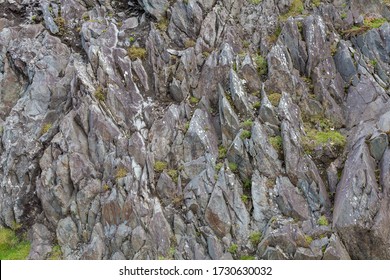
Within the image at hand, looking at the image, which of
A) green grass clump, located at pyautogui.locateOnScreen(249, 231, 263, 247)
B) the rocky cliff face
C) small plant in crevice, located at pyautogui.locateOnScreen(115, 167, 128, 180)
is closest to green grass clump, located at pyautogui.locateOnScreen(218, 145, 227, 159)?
the rocky cliff face

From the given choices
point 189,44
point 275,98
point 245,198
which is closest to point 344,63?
point 275,98

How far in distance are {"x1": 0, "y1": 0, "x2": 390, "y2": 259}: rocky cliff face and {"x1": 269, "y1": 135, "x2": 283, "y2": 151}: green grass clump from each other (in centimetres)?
9

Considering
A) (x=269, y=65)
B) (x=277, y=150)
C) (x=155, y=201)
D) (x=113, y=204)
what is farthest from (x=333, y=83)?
(x=113, y=204)

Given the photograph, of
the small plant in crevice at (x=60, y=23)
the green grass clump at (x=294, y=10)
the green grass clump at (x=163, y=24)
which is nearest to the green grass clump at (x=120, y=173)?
the green grass clump at (x=163, y=24)

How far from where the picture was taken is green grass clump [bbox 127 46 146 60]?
21.0 m

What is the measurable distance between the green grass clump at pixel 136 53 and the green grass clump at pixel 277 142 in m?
8.40

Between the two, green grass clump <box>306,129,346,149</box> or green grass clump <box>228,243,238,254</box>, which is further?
green grass clump <box>306,129,346,149</box>

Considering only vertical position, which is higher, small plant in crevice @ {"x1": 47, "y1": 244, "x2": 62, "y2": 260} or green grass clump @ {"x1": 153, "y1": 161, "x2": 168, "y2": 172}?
green grass clump @ {"x1": 153, "y1": 161, "x2": 168, "y2": 172}

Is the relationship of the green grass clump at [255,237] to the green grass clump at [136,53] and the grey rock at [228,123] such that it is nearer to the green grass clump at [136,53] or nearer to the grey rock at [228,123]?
the grey rock at [228,123]

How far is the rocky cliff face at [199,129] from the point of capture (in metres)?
15.9

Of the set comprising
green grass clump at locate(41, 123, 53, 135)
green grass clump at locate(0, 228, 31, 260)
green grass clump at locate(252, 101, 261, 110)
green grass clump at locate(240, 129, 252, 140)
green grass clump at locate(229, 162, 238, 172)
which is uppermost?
green grass clump at locate(252, 101, 261, 110)

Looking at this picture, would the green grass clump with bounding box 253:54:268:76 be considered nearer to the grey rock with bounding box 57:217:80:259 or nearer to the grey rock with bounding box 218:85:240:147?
the grey rock with bounding box 218:85:240:147

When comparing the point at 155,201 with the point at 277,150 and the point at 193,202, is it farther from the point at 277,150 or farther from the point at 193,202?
the point at 277,150

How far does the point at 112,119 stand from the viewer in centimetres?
1880
